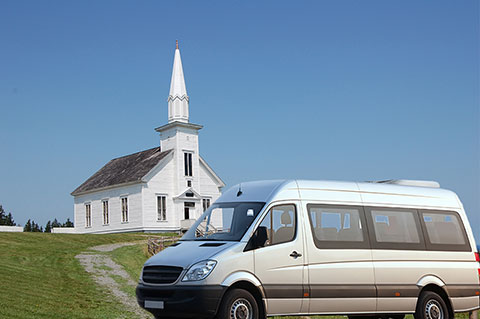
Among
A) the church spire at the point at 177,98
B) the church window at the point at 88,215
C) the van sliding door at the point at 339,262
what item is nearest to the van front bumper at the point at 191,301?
the van sliding door at the point at 339,262

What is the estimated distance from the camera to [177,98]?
53781mm

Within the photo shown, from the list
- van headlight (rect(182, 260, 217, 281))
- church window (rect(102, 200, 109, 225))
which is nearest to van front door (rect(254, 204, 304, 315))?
van headlight (rect(182, 260, 217, 281))

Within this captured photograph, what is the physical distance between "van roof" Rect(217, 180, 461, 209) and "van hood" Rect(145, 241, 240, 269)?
4.37 ft

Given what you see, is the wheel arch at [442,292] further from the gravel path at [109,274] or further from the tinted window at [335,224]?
the gravel path at [109,274]

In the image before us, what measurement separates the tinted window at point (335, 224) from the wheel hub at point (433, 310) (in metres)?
2.28

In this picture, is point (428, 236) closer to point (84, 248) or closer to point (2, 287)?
point (2, 287)

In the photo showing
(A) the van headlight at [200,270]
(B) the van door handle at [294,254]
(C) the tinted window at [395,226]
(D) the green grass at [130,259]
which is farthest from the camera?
(D) the green grass at [130,259]

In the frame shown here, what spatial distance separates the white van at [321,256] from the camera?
10.0m

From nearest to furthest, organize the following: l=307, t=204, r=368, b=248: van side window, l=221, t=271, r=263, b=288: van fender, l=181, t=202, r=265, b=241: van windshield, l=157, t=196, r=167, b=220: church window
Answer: l=221, t=271, r=263, b=288: van fender
l=181, t=202, r=265, b=241: van windshield
l=307, t=204, r=368, b=248: van side window
l=157, t=196, r=167, b=220: church window

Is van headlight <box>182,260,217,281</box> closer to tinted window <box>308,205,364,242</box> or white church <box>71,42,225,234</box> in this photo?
tinted window <box>308,205,364,242</box>

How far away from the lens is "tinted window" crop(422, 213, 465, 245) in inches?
529

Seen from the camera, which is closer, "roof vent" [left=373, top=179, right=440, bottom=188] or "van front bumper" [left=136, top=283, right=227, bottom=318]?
"van front bumper" [left=136, top=283, right=227, bottom=318]

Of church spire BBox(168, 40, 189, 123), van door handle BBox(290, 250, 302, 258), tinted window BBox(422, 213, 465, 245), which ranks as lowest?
van door handle BBox(290, 250, 302, 258)

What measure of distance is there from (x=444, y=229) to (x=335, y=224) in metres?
3.43
